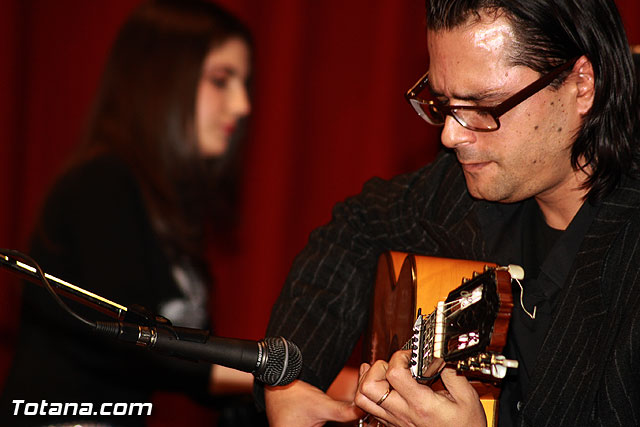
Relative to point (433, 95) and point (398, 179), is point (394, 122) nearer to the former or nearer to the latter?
point (398, 179)

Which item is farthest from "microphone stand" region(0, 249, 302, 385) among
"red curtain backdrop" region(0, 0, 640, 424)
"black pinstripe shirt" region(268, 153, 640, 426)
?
"red curtain backdrop" region(0, 0, 640, 424)

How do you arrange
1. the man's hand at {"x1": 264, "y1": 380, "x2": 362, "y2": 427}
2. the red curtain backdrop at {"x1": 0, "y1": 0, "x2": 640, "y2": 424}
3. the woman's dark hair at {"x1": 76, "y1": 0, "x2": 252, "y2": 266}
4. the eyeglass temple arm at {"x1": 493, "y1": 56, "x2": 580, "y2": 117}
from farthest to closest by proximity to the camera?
the red curtain backdrop at {"x1": 0, "y1": 0, "x2": 640, "y2": 424}
the woman's dark hair at {"x1": 76, "y1": 0, "x2": 252, "y2": 266}
the man's hand at {"x1": 264, "y1": 380, "x2": 362, "y2": 427}
the eyeglass temple arm at {"x1": 493, "y1": 56, "x2": 580, "y2": 117}

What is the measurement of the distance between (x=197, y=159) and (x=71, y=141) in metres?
0.87

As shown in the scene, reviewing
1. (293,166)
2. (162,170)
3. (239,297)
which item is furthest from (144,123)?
(239,297)

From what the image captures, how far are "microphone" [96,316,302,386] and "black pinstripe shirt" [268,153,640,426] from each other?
554mm

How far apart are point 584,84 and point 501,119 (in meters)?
0.23

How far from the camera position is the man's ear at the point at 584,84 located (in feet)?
5.11

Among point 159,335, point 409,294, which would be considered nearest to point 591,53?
point 409,294

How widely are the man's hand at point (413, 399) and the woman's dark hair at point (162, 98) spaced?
3.64ft

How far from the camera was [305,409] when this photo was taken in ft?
5.17

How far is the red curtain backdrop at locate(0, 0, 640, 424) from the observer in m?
2.97

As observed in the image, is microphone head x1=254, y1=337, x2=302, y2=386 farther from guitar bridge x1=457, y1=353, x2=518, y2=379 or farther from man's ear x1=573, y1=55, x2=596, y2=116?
man's ear x1=573, y1=55, x2=596, y2=116

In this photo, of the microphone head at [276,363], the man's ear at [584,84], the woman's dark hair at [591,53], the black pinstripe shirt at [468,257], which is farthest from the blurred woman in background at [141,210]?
the man's ear at [584,84]

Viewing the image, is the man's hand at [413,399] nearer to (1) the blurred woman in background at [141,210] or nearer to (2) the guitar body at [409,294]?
(2) the guitar body at [409,294]
